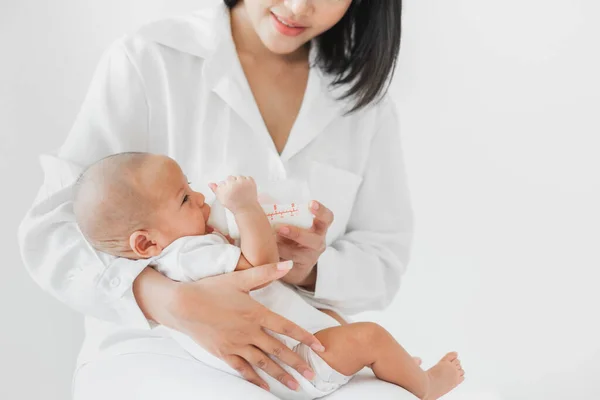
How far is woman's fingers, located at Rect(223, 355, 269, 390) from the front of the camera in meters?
1.35

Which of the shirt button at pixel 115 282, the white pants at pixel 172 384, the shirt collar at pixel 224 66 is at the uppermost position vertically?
the shirt collar at pixel 224 66

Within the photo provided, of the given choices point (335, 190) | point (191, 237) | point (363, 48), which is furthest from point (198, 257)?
point (363, 48)

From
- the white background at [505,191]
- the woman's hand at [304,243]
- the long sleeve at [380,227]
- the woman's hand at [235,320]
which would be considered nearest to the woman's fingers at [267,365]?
the woman's hand at [235,320]

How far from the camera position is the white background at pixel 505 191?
2332 millimetres

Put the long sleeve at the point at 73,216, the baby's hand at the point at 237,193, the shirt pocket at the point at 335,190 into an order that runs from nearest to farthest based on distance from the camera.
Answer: the baby's hand at the point at 237,193 < the long sleeve at the point at 73,216 < the shirt pocket at the point at 335,190

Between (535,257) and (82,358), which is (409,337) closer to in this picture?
(535,257)

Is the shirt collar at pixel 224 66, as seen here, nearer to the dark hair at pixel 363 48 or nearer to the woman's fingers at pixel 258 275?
the dark hair at pixel 363 48

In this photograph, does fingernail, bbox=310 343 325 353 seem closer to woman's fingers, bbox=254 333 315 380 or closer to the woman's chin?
woman's fingers, bbox=254 333 315 380

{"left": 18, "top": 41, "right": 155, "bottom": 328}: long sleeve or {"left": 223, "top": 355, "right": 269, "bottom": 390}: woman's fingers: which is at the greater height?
{"left": 18, "top": 41, "right": 155, "bottom": 328}: long sleeve

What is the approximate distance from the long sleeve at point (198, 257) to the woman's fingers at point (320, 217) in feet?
0.49

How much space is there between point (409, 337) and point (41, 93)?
4.35 ft

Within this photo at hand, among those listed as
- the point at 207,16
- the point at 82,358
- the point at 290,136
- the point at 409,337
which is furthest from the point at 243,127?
the point at 409,337

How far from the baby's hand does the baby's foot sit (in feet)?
1.84

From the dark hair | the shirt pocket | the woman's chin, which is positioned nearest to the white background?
the dark hair
